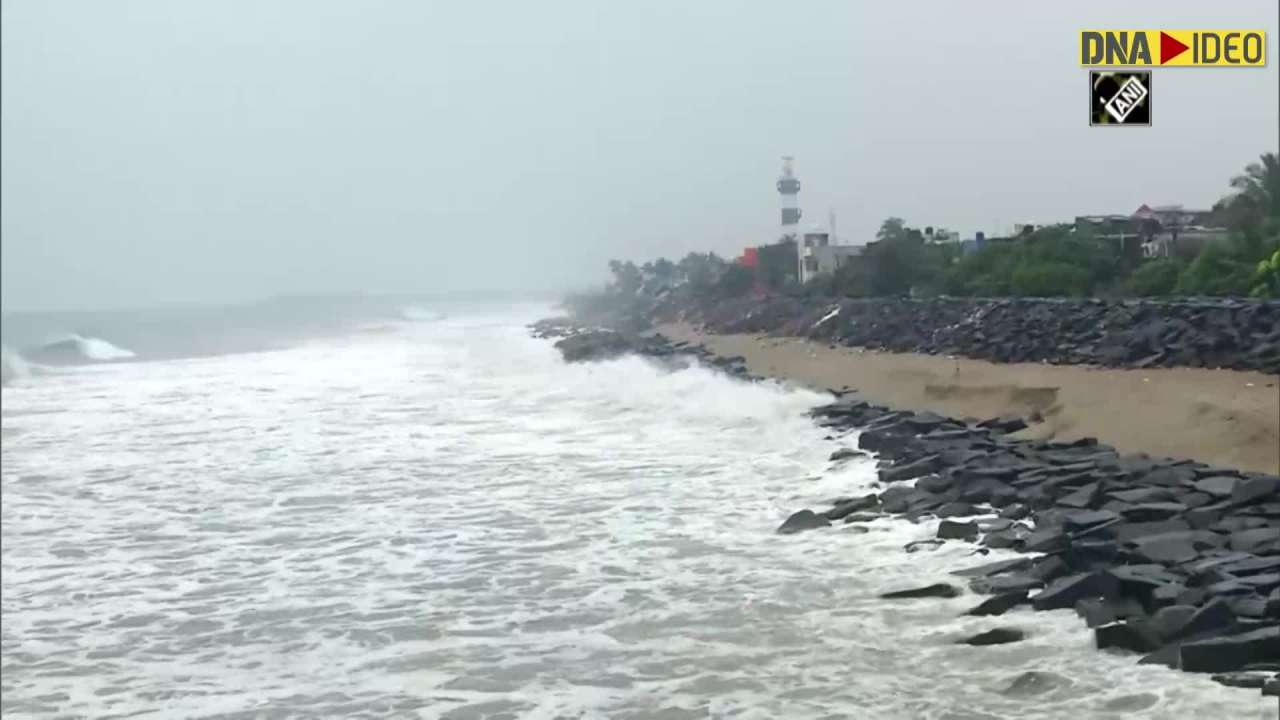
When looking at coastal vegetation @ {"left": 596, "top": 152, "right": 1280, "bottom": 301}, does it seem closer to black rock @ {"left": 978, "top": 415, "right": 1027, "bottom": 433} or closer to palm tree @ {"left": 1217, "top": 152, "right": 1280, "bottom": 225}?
palm tree @ {"left": 1217, "top": 152, "right": 1280, "bottom": 225}

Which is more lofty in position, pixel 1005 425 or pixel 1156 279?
pixel 1156 279

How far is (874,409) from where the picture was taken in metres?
16.3

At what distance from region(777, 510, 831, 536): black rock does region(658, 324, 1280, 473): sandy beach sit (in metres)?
4.23

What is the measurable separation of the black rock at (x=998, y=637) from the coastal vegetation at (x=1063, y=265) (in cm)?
1687

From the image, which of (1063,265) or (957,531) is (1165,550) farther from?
(1063,265)

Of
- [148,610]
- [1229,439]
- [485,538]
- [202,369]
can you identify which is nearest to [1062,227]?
[1229,439]

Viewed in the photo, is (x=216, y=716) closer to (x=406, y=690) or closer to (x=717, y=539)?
(x=406, y=690)

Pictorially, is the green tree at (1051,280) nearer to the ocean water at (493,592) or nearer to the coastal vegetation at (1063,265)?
the coastal vegetation at (1063,265)

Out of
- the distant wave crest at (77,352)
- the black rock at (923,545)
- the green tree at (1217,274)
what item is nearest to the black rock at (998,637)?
the black rock at (923,545)

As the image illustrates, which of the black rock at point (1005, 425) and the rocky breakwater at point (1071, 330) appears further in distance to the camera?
the rocky breakwater at point (1071, 330)

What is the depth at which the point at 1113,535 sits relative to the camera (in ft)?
24.7

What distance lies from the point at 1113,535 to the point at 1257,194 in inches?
1162

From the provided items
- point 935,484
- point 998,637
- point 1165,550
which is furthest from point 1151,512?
point 998,637

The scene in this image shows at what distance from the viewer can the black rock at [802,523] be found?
9023 millimetres
